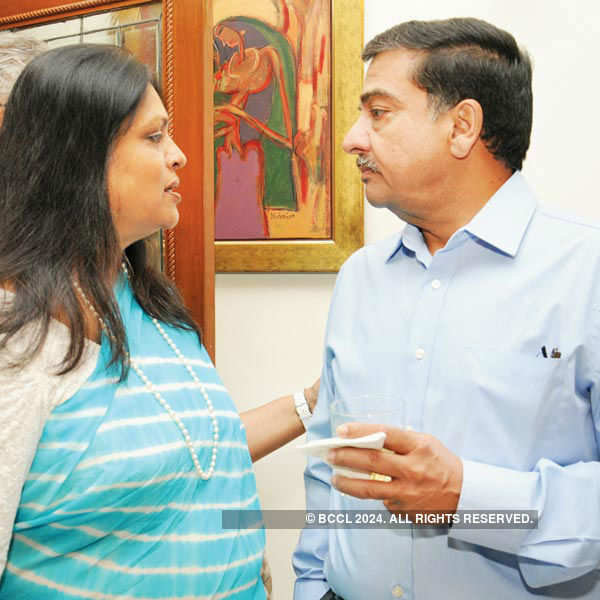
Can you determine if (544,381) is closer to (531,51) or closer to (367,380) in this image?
(367,380)

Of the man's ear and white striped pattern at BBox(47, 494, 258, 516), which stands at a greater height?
the man's ear

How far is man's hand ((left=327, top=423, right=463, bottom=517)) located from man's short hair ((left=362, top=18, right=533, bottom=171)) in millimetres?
611

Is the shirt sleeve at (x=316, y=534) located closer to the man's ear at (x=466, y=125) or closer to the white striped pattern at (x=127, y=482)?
the white striped pattern at (x=127, y=482)

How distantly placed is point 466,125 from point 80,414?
863 mm

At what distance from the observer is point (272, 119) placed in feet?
6.68

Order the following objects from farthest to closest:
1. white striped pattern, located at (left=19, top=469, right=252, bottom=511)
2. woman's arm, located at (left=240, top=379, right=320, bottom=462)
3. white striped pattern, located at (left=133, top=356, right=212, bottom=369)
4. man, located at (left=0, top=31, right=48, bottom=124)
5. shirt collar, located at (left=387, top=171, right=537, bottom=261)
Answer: woman's arm, located at (left=240, top=379, right=320, bottom=462), man, located at (left=0, top=31, right=48, bottom=124), white striped pattern, located at (left=133, top=356, right=212, bottom=369), shirt collar, located at (left=387, top=171, right=537, bottom=261), white striped pattern, located at (left=19, top=469, right=252, bottom=511)

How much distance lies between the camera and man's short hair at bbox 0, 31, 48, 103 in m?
1.60

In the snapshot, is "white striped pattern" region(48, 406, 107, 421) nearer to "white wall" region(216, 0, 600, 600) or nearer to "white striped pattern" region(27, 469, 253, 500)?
"white striped pattern" region(27, 469, 253, 500)

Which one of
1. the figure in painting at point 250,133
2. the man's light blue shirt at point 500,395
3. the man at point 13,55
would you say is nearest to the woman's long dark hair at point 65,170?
the man at point 13,55

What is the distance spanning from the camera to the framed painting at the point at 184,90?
160 centimetres

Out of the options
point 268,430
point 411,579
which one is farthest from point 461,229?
point 268,430

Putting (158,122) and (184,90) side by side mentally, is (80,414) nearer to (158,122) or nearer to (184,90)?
(158,122)

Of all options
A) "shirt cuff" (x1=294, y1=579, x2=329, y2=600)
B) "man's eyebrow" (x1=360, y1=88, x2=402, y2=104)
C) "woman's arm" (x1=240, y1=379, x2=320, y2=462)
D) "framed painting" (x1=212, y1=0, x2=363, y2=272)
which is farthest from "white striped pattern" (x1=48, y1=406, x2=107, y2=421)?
"framed painting" (x1=212, y1=0, x2=363, y2=272)

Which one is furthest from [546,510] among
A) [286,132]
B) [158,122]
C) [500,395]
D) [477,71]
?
[286,132]
